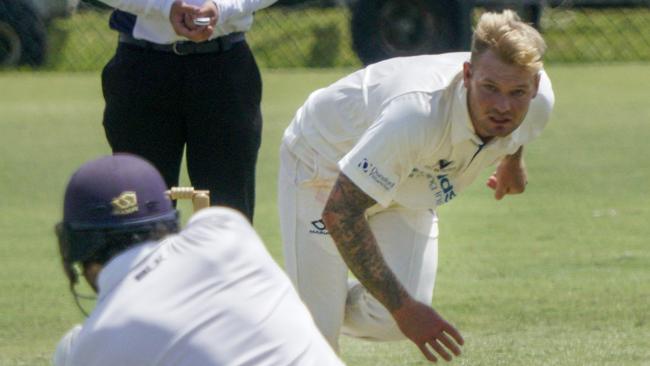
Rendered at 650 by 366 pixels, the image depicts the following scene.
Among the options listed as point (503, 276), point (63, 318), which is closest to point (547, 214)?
point (503, 276)

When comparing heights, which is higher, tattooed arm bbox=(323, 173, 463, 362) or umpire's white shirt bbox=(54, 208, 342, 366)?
umpire's white shirt bbox=(54, 208, 342, 366)

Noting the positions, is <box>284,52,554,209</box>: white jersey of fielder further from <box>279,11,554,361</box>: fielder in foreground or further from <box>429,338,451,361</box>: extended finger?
<box>429,338,451,361</box>: extended finger

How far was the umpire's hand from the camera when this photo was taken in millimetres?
6180

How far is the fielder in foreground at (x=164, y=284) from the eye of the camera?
10.7 feet

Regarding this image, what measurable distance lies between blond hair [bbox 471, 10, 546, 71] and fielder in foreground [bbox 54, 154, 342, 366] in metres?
1.87

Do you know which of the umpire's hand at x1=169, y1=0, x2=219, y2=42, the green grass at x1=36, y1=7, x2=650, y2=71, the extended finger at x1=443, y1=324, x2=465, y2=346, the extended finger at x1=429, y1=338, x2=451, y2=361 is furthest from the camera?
the green grass at x1=36, y1=7, x2=650, y2=71

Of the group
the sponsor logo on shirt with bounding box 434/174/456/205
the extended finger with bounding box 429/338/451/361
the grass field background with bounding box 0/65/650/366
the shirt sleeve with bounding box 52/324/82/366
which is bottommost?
the grass field background with bounding box 0/65/650/366

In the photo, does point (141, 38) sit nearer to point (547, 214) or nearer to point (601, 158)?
point (547, 214)

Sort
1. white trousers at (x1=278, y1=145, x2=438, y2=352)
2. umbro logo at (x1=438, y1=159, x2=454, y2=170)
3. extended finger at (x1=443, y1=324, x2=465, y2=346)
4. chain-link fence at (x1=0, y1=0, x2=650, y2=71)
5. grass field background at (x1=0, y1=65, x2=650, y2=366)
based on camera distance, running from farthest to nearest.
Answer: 1. chain-link fence at (x1=0, y1=0, x2=650, y2=71)
2. grass field background at (x1=0, y1=65, x2=650, y2=366)
3. white trousers at (x1=278, y1=145, x2=438, y2=352)
4. umbro logo at (x1=438, y1=159, x2=454, y2=170)
5. extended finger at (x1=443, y1=324, x2=465, y2=346)

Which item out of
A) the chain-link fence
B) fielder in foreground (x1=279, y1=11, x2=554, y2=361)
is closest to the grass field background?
fielder in foreground (x1=279, y1=11, x2=554, y2=361)

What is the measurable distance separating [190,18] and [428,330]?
5.87 ft

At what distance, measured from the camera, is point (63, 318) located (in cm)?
766

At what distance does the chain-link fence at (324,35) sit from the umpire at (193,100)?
13334 mm

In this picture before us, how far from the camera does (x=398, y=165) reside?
5305 mm
